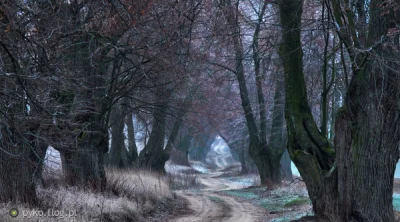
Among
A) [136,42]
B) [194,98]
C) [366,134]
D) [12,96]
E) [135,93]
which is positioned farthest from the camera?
[194,98]

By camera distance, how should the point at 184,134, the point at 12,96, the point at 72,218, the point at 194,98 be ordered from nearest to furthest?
the point at 12,96, the point at 72,218, the point at 194,98, the point at 184,134

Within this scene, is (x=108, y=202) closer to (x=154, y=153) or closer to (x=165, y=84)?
(x=165, y=84)

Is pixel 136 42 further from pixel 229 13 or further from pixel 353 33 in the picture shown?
pixel 353 33

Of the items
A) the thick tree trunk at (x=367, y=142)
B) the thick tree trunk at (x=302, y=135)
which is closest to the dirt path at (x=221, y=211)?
the thick tree trunk at (x=302, y=135)

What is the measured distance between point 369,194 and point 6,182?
6.57 metres

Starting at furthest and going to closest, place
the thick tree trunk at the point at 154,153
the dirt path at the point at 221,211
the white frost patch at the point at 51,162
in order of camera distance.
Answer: the thick tree trunk at the point at 154,153, the dirt path at the point at 221,211, the white frost patch at the point at 51,162

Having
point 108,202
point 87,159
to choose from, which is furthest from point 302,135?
point 87,159

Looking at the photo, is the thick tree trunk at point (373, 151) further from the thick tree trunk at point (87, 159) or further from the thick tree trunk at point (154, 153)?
the thick tree trunk at point (154, 153)

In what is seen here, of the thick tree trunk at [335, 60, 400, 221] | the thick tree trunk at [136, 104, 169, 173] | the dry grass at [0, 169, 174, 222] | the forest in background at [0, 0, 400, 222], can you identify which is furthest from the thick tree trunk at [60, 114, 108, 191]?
the thick tree trunk at [136, 104, 169, 173]

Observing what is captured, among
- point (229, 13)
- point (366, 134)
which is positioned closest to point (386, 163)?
point (366, 134)

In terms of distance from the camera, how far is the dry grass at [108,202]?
982cm

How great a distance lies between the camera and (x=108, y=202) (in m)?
12.1

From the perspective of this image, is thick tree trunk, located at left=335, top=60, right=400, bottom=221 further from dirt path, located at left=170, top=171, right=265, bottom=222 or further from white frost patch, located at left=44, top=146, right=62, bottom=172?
white frost patch, located at left=44, top=146, right=62, bottom=172

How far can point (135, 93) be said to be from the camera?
16.1 meters
